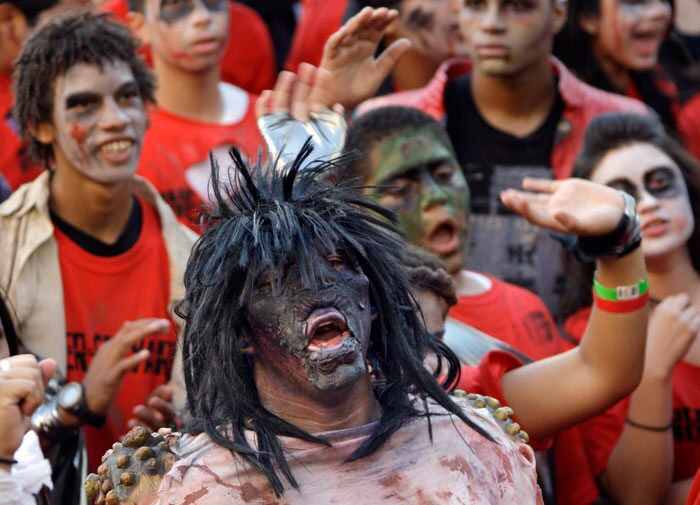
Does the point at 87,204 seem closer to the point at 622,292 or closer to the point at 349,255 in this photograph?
the point at 622,292

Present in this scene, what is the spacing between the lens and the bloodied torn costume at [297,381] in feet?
8.66

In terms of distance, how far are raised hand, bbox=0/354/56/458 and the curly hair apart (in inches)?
14.2

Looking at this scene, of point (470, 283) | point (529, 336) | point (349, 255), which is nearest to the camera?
point (349, 255)

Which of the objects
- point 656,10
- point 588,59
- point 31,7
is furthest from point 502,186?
point 31,7

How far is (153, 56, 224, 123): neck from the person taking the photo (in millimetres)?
5363

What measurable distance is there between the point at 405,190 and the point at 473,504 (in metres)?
1.88

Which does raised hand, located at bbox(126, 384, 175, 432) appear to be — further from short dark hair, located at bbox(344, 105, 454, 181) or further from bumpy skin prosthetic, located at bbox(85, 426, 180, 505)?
bumpy skin prosthetic, located at bbox(85, 426, 180, 505)

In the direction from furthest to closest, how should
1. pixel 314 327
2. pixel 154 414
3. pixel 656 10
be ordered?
pixel 656 10, pixel 154 414, pixel 314 327

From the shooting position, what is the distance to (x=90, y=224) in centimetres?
453

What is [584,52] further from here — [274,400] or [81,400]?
[274,400]

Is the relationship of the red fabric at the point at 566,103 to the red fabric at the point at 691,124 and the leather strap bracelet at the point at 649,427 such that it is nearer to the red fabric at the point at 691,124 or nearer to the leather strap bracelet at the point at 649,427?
the red fabric at the point at 691,124

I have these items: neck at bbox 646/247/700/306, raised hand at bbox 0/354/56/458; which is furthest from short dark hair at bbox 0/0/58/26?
raised hand at bbox 0/354/56/458

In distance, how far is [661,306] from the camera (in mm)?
A: 4270

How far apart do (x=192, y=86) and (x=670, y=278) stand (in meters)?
1.94
